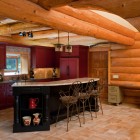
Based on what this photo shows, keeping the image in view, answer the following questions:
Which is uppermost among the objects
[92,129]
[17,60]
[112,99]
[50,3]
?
[50,3]

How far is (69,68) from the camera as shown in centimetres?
784

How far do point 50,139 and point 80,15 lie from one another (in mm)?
2531

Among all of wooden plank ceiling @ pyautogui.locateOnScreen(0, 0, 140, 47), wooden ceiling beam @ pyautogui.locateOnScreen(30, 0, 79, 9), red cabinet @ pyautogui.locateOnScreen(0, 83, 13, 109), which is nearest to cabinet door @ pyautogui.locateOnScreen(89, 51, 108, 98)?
wooden plank ceiling @ pyautogui.locateOnScreen(0, 0, 140, 47)

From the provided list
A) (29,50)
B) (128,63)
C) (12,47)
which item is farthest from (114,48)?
(12,47)

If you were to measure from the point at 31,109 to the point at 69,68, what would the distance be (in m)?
3.81

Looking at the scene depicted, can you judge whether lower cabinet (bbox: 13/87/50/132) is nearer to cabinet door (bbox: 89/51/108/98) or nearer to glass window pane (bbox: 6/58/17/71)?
glass window pane (bbox: 6/58/17/71)

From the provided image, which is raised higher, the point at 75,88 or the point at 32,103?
the point at 75,88

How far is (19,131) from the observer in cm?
410

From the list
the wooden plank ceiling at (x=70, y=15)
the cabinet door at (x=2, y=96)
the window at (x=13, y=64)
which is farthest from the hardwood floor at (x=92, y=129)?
the wooden plank ceiling at (x=70, y=15)

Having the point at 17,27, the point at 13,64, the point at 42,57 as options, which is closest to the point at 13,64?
the point at 13,64

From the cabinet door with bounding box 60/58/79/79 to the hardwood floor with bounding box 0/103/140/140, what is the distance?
2.44 metres

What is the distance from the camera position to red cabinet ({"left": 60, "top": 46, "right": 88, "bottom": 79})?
7.67 meters

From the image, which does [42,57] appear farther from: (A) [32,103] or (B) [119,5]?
(B) [119,5]

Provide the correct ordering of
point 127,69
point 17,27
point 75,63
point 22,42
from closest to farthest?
point 17,27 → point 22,42 → point 127,69 → point 75,63
